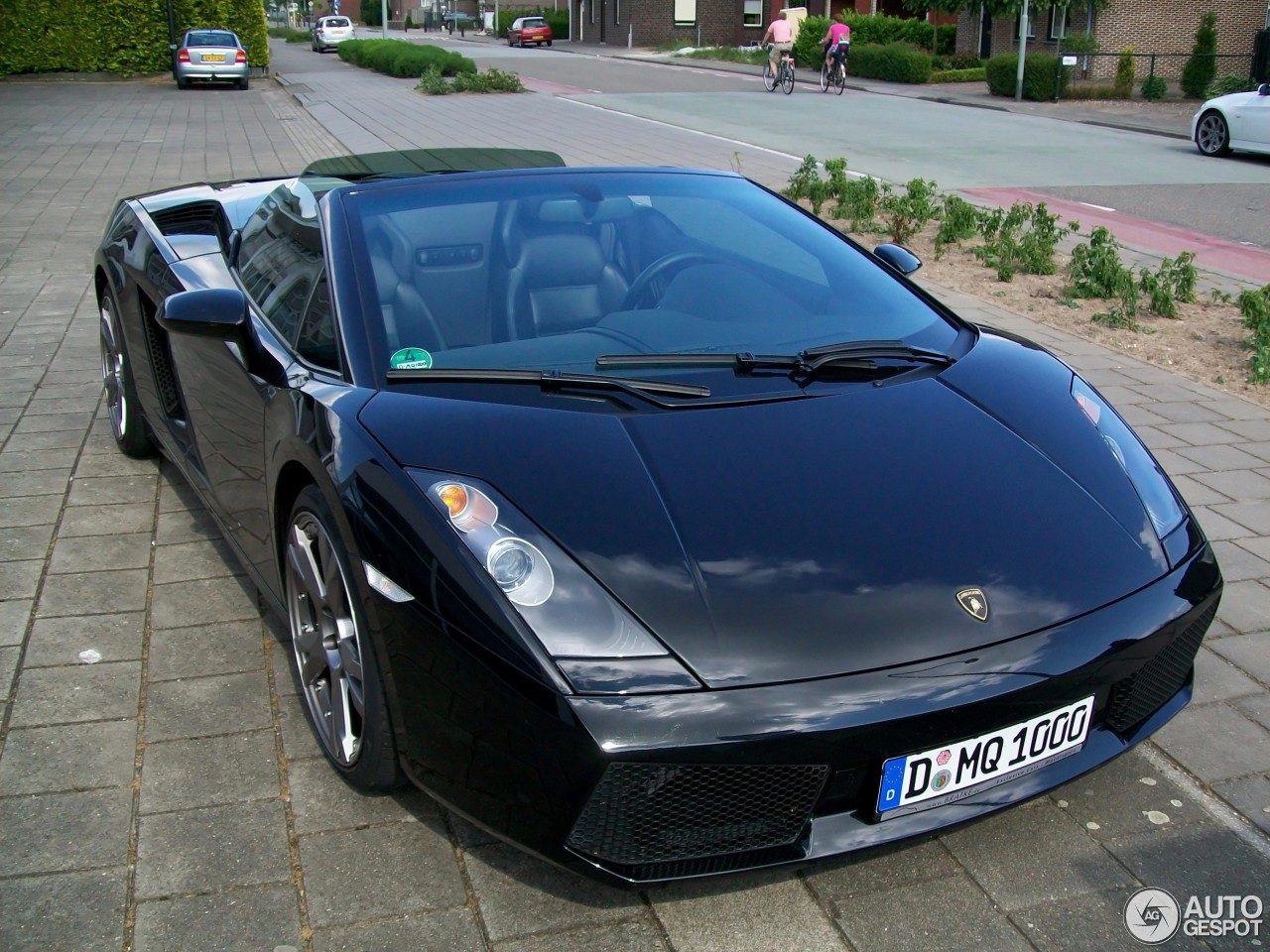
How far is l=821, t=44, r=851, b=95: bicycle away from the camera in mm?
30098

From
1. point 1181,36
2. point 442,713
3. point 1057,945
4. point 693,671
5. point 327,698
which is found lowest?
point 1057,945

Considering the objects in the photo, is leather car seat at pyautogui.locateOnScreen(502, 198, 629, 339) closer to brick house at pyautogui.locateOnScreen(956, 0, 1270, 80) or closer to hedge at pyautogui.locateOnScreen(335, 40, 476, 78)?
hedge at pyautogui.locateOnScreen(335, 40, 476, 78)

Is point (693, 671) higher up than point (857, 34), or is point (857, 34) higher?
point (857, 34)

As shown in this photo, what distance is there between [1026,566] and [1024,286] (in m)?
6.37

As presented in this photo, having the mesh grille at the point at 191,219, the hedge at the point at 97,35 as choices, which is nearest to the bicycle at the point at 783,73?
the hedge at the point at 97,35

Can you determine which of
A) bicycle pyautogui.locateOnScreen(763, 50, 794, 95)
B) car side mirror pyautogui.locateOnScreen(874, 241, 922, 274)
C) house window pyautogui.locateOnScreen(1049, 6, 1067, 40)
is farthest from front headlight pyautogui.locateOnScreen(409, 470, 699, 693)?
house window pyautogui.locateOnScreen(1049, 6, 1067, 40)

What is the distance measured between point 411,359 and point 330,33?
199ft

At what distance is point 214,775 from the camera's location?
2.91 m

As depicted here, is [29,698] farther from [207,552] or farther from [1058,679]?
[1058,679]

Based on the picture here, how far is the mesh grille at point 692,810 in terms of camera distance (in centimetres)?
216

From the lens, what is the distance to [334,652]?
279 centimetres

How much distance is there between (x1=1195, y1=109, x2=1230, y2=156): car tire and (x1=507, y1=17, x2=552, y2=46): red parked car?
53.4 metres

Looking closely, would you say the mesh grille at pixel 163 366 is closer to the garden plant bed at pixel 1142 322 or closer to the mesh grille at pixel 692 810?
the mesh grille at pixel 692 810

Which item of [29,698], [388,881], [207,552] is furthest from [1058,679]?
[207,552]
